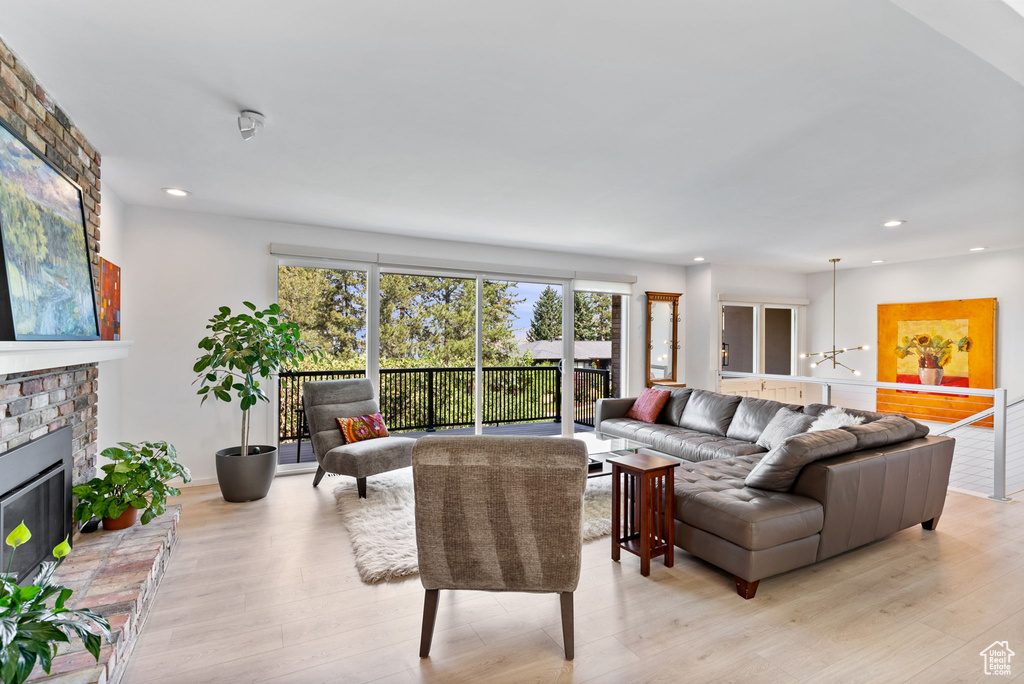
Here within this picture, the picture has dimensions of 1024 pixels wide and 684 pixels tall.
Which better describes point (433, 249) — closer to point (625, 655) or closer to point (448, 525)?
point (448, 525)

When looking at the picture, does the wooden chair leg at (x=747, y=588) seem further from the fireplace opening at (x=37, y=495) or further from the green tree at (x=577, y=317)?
the green tree at (x=577, y=317)

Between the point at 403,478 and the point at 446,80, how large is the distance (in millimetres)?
3288

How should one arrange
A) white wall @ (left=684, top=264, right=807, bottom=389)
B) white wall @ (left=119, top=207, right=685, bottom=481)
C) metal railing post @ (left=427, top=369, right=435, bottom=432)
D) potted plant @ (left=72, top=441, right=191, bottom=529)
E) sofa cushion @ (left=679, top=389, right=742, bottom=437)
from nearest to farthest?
potted plant @ (left=72, top=441, right=191, bottom=529) < white wall @ (left=119, top=207, right=685, bottom=481) < sofa cushion @ (left=679, top=389, right=742, bottom=437) < metal railing post @ (left=427, top=369, right=435, bottom=432) < white wall @ (left=684, top=264, right=807, bottom=389)

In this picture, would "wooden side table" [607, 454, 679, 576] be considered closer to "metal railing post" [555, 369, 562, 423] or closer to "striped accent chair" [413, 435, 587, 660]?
"striped accent chair" [413, 435, 587, 660]

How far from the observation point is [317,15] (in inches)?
64.3

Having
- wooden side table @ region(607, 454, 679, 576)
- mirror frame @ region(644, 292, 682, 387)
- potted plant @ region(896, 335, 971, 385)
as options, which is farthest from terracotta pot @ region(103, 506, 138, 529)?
potted plant @ region(896, 335, 971, 385)

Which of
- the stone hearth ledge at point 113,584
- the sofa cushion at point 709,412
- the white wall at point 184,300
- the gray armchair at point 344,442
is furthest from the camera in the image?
the sofa cushion at point 709,412

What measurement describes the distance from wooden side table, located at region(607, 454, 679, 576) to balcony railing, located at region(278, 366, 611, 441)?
2.93 metres

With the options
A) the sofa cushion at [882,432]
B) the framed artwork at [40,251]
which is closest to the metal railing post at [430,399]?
the framed artwork at [40,251]

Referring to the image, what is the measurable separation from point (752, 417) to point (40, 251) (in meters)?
4.75

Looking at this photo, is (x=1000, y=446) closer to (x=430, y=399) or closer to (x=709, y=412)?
(x=709, y=412)

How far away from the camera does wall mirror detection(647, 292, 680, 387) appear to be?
6617 millimetres

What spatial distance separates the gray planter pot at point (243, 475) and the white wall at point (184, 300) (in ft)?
1.85

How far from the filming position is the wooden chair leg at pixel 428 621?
6.44 ft
